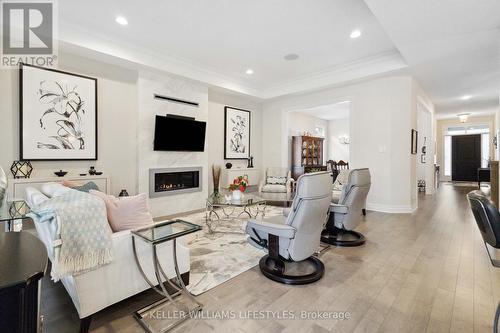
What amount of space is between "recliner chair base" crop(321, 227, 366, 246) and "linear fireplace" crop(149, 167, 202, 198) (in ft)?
10.1

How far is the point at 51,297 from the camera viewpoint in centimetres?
209

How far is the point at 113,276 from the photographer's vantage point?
5.93 ft

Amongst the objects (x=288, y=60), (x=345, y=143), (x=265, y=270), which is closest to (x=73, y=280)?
(x=265, y=270)

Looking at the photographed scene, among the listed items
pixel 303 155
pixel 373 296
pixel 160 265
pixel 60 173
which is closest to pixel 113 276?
pixel 160 265

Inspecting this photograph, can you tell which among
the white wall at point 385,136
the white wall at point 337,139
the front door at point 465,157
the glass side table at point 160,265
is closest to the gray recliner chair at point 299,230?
the glass side table at point 160,265

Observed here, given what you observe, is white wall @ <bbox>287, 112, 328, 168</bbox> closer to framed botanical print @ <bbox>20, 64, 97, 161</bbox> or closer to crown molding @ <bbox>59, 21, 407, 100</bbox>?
crown molding @ <bbox>59, 21, 407, 100</bbox>

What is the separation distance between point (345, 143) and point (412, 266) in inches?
325

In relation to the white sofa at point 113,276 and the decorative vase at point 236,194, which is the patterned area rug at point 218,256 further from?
the decorative vase at point 236,194

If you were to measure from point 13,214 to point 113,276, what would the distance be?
1283 mm

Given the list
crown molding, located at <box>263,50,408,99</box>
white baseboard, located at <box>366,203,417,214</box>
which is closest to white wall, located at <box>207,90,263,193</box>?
crown molding, located at <box>263,50,408,99</box>

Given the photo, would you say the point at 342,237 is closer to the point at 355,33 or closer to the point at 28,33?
the point at 355,33

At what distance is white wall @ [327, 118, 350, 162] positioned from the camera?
10.4 meters

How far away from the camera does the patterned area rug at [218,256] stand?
2390 mm

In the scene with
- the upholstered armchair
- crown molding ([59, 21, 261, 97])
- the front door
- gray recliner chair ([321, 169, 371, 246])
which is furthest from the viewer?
the front door
